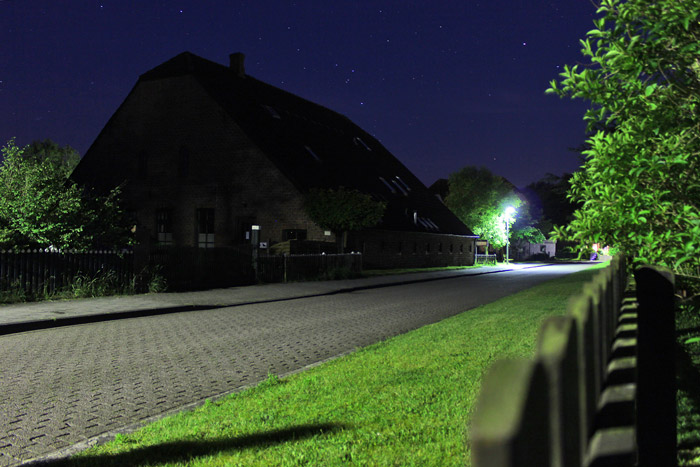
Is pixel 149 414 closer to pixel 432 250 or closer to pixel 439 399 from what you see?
pixel 439 399

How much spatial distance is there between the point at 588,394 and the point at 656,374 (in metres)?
0.96

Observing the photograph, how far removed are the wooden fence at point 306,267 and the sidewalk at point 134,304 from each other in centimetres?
189

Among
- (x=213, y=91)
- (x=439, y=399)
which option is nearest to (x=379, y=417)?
(x=439, y=399)

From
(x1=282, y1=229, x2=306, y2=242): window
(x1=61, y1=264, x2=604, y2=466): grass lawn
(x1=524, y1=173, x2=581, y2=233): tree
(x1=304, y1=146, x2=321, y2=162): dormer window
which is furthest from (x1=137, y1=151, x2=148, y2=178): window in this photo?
(x1=524, y1=173, x2=581, y2=233): tree

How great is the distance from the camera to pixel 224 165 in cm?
3253

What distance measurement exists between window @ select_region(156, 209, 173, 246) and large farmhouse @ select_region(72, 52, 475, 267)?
0.20ft

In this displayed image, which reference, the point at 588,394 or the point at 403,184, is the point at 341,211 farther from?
the point at 588,394

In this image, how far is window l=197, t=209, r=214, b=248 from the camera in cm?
3369

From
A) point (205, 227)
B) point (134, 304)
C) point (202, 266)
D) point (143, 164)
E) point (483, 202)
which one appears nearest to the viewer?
point (134, 304)

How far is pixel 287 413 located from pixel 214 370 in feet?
8.86

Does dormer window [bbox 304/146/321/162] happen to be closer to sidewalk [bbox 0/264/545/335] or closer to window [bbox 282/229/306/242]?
window [bbox 282/229/306/242]

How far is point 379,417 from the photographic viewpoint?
197 inches

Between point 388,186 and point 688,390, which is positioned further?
point 388,186

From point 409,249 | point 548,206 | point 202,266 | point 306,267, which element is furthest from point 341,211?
point 548,206
